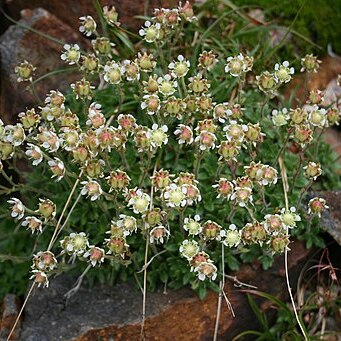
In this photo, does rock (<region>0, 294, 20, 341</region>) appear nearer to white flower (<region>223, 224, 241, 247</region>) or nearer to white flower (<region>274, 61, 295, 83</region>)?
white flower (<region>223, 224, 241, 247</region>)

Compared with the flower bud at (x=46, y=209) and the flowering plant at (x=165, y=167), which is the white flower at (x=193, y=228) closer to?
the flowering plant at (x=165, y=167)

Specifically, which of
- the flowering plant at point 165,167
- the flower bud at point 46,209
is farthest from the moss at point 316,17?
the flower bud at point 46,209

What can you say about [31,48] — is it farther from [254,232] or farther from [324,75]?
[254,232]

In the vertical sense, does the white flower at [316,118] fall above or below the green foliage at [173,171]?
above

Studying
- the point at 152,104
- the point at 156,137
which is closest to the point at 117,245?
the point at 156,137

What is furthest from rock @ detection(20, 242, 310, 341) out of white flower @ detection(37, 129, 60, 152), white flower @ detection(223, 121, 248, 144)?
white flower @ detection(37, 129, 60, 152)
